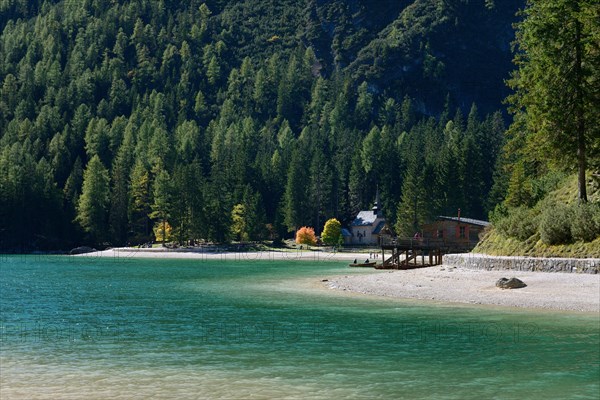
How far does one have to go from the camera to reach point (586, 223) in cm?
4569

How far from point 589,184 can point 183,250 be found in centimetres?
8845

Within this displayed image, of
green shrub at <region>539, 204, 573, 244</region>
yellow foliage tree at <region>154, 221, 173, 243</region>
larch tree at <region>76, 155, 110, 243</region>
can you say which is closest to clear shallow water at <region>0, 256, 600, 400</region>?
green shrub at <region>539, 204, 573, 244</region>

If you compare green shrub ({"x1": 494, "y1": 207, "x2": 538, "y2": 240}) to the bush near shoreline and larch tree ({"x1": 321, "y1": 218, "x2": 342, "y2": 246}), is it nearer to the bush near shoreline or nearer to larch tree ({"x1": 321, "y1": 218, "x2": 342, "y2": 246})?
the bush near shoreline

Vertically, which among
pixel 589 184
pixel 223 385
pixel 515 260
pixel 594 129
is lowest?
pixel 223 385

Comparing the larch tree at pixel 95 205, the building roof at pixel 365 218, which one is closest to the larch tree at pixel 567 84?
the building roof at pixel 365 218

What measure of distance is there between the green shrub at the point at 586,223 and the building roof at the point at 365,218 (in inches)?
4087

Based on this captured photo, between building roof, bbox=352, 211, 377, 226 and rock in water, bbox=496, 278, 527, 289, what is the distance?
108071 mm

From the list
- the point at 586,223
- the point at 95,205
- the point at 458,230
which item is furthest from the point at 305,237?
the point at 586,223

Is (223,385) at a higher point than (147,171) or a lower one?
lower

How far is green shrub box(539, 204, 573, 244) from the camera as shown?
47.0 meters

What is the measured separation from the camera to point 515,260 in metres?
46.9

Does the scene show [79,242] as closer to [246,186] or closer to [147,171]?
[147,171]

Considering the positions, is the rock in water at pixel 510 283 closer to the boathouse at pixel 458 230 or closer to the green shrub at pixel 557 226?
the green shrub at pixel 557 226

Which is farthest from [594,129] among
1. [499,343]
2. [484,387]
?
[484,387]
